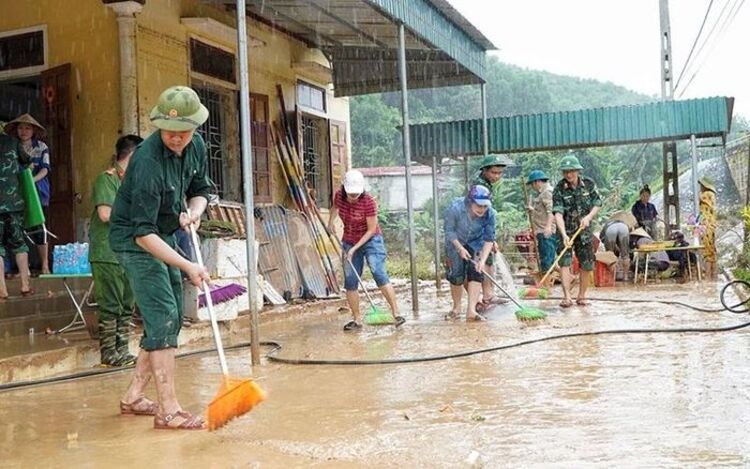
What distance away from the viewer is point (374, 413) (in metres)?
3.92

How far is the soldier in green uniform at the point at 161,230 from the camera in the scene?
3.72m

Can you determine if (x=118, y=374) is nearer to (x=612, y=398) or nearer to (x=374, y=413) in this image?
(x=374, y=413)

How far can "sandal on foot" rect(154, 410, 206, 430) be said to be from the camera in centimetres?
371

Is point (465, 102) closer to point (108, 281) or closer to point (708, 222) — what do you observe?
point (708, 222)

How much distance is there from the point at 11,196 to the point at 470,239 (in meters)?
4.44

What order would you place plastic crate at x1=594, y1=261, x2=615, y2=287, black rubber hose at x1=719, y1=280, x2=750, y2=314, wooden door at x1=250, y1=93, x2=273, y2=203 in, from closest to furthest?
black rubber hose at x1=719, y1=280, x2=750, y2=314
wooden door at x1=250, y1=93, x2=273, y2=203
plastic crate at x1=594, y1=261, x2=615, y2=287

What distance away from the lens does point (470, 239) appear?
7.87 metres

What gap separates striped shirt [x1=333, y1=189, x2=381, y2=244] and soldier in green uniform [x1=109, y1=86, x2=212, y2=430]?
3.47 metres

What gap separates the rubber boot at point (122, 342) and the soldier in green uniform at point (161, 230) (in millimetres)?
1576

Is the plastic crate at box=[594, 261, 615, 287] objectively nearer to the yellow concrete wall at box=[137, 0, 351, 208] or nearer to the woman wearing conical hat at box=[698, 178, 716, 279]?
the woman wearing conical hat at box=[698, 178, 716, 279]

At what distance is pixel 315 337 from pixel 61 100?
161 inches

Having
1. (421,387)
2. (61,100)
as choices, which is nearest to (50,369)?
(421,387)


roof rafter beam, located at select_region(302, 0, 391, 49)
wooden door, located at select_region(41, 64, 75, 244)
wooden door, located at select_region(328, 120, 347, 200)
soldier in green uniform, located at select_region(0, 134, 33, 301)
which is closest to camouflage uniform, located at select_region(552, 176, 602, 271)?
roof rafter beam, located at select_region(302, 0, 391, 49)

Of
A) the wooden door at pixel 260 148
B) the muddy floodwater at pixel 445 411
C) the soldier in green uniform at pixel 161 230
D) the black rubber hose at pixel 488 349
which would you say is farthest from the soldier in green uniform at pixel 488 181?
the soldier in green uniform at pixel 161 230
